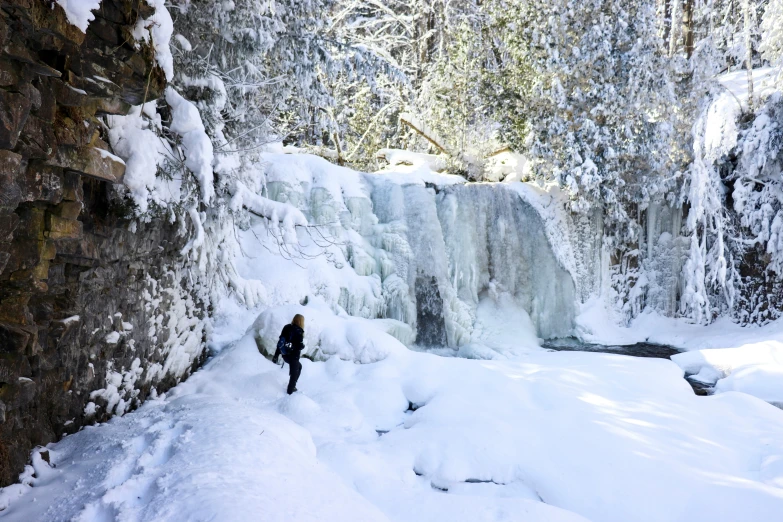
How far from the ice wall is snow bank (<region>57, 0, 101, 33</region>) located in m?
6.78

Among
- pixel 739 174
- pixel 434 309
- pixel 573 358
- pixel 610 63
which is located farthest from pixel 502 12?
pixel 573 358

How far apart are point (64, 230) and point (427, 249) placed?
893 centimetres

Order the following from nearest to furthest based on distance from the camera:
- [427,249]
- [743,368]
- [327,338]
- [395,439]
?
[395,439] < [327,338] < [743,368] < [427,249]

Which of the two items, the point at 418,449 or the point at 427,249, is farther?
the point at 427,249

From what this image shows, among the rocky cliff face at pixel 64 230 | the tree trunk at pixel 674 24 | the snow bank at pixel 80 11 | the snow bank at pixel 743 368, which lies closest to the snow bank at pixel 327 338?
the rocky cliff face at pixel 64 230

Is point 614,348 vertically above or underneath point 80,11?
underneath

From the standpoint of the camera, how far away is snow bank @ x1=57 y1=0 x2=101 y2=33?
3.29m

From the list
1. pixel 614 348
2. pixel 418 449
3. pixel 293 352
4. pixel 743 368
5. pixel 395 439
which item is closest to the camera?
pixel 418 449

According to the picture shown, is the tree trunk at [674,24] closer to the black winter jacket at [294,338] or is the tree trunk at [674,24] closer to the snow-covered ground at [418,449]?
the snow-covered ground at [418,449]

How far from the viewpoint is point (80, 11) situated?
3375 mm

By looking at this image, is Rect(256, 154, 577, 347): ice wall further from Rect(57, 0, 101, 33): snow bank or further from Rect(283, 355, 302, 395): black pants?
→ Rect(57, 0, 101, 33): snow bank

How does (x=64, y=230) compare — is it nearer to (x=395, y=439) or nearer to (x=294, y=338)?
(x=294, y=338)

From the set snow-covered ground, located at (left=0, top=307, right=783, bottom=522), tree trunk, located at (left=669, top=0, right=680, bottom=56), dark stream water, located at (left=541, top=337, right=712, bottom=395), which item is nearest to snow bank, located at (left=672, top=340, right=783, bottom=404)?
snow-covered ground, located at (left=0, top=307, right=783, bottom=522)

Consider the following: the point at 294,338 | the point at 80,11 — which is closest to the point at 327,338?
the point at 294,338
